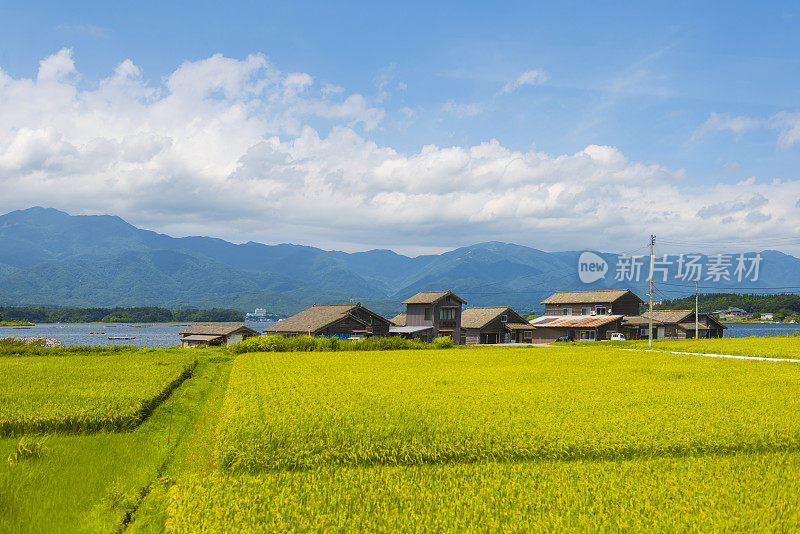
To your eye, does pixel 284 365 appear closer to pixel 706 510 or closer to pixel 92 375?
pixel 92 375

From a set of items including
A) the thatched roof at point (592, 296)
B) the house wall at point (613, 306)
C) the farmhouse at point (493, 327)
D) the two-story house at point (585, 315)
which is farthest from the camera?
the thatched roof at point (592, 296)

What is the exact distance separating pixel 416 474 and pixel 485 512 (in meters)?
2.31

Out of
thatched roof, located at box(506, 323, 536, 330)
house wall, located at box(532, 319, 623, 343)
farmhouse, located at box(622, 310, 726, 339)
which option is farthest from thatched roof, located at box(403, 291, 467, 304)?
farmhouse, located at box(622, 310, 726, 339)

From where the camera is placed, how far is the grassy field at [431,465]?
7898 mm

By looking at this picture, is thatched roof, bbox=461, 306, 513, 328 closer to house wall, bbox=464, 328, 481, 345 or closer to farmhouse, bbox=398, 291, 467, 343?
house wall, bbox=464, 328, 481, 345

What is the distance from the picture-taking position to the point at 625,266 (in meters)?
86.5

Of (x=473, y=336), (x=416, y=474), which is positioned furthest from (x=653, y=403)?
(x=473, y=336)

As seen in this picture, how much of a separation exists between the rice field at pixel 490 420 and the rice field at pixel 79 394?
327cm

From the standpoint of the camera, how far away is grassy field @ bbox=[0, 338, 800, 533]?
790 centimetres

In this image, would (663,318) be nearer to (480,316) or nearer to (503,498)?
(480,316)

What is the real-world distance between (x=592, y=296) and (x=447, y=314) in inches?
1058

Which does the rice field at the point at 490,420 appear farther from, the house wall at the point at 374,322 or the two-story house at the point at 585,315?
the two-story house at the point at 585,315

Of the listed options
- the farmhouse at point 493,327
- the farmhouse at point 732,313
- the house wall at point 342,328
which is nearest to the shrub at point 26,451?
the house wall at point 342,328

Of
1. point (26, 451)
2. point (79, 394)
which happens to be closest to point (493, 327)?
point (79, 394)
